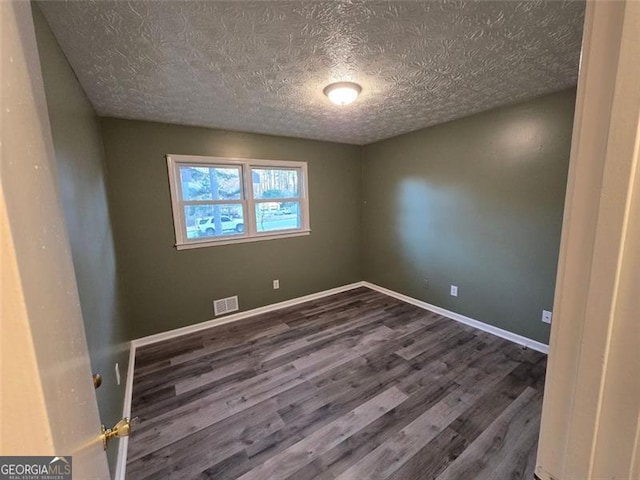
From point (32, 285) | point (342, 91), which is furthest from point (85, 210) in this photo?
point (342, 91)

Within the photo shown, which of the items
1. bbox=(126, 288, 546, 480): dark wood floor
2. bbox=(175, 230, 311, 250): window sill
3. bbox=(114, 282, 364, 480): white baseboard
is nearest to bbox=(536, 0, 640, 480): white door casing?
bbox=(126, 288, 546, 480): dark wood floor

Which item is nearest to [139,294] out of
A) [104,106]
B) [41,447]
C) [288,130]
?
[104,106]

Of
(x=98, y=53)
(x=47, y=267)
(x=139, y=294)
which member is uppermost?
(x=98, y=53)

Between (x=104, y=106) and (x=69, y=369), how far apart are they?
2.61 m

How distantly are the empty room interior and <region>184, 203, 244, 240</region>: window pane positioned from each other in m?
0.02

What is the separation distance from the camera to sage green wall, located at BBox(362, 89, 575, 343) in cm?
241

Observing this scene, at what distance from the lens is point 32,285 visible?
1.28 ft

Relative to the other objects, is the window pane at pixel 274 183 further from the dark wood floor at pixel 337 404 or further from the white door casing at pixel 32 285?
the white door casing at pixel 32 285

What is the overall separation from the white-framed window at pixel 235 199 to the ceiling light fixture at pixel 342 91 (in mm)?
1566

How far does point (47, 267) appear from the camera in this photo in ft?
1.52

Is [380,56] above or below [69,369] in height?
above

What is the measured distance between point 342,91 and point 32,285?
206cm

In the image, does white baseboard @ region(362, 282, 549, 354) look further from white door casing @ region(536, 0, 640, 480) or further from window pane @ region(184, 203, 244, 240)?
window pane @ region(184, 203, 244, 240)

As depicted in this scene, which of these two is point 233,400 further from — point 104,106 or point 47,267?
point 104,106
